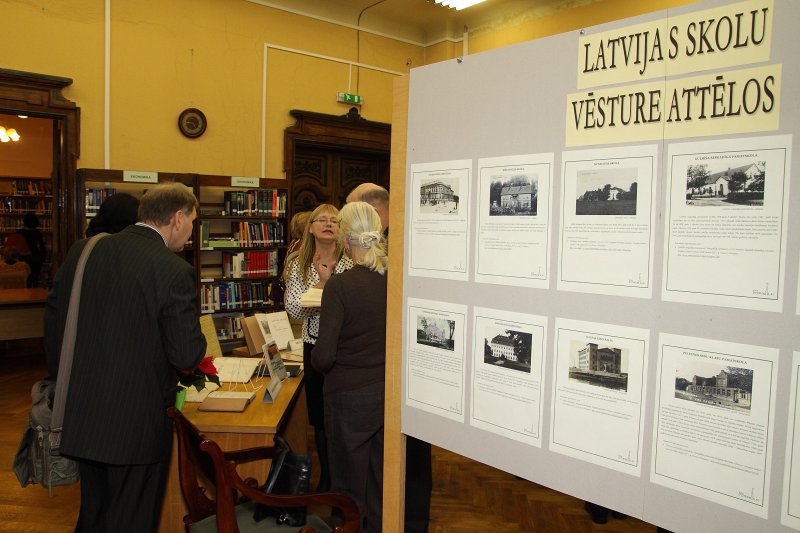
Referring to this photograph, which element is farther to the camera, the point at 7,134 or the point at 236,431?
the point at 7,134

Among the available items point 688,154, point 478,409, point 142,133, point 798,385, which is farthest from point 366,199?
point 142,133

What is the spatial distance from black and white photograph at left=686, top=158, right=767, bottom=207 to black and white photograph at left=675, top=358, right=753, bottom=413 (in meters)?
0.29

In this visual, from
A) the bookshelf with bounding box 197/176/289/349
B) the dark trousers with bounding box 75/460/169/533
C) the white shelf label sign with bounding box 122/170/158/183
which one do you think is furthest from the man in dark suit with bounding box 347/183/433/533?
the white shelf label sign with bounding box 122/170/158/183

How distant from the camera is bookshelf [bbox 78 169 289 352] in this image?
5.66m

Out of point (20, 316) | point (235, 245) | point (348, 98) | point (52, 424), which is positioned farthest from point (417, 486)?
point (348, 98)

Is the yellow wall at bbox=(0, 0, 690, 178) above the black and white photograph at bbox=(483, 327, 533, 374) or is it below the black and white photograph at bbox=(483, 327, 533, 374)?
above

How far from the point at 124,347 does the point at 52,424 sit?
17.7 inches

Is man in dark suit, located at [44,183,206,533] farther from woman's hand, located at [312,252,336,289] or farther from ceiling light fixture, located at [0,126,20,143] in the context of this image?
ceiling light fixture, located at [0,126,20,143]

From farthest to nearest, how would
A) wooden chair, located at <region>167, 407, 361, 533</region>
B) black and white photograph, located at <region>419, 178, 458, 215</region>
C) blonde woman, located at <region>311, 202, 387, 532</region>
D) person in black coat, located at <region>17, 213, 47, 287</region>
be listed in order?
person in black coat, located at <region>17, 213, 47, 287</region>, blonde woman, located at <region>311, 202, 387, 532</region>, wooden chair, located at <region>167, 407, 361, 533</region>, black and white photograph, located at <region>419, 178, 458, 215</region>

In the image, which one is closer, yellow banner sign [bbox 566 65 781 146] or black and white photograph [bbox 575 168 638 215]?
yellow banner sign [bbox 566 65 781 146]

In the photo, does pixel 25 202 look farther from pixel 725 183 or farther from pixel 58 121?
pixel 725 183

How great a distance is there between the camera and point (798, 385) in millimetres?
910

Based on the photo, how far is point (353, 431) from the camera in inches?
87.0

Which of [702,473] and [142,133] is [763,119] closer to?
[702,473]
